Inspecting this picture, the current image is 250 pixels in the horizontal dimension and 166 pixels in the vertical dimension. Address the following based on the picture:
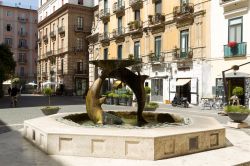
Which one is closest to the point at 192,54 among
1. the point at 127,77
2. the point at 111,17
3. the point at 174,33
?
the point at 174,33

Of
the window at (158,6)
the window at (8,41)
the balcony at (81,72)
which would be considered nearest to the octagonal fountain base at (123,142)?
the window at (158,6)

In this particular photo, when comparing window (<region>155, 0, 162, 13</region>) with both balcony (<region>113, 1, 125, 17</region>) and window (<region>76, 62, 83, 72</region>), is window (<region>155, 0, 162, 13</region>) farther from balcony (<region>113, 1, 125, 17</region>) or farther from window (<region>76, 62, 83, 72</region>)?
window (<region>76, 62, 83, 72</region>)

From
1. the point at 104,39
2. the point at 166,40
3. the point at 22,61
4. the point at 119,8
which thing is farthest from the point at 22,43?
the point at 166,40

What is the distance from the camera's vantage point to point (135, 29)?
3291cm

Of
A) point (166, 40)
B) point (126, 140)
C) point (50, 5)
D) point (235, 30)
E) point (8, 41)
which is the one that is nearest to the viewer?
point (126, 140)

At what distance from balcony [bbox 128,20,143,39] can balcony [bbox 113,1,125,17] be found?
7.82 feet

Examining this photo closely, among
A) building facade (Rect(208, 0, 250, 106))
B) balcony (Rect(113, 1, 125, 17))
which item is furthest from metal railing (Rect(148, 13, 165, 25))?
building facade (Rect(208, 0, 250, 106))

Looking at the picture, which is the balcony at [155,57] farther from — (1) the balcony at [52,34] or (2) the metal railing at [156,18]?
(1) the balcony at [52,34]

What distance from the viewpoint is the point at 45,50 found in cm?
5988

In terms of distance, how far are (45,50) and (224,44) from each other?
139 ft

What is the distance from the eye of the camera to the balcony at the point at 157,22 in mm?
29391

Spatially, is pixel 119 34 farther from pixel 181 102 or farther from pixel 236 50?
pixel 236 50

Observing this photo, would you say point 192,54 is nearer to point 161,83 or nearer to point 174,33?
point 174,33

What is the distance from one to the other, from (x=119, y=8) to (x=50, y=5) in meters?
24.9
